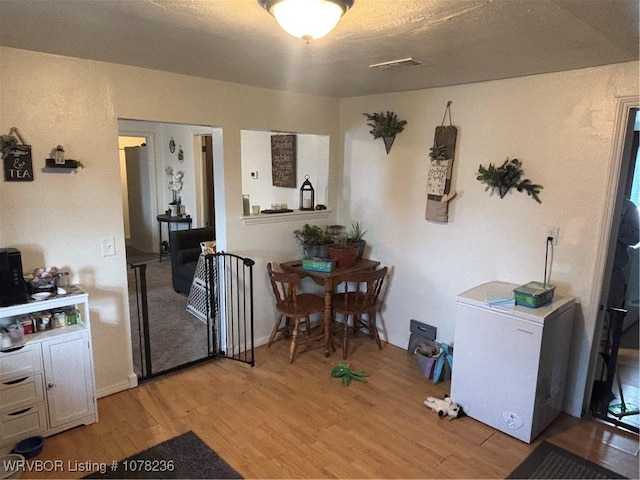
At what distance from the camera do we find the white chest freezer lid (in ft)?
8.16

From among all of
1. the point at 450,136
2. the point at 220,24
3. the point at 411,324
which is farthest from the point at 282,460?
the point at 450,136

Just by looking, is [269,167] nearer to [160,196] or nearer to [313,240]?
[313,240]

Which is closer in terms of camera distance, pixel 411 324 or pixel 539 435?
pixel 539 435

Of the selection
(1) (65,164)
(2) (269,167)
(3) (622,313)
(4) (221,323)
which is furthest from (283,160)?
(3) (622,313)

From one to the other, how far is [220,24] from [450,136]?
6.79ft

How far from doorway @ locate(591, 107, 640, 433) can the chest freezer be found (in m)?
0.34

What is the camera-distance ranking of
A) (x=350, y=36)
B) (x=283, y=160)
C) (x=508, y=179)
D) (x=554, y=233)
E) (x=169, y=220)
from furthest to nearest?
(x=169, y=220) < (x=283, y=160) < (x=508, y=179) < (x=554, y=233) < (x=350, y=36)

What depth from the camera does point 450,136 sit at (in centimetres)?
332

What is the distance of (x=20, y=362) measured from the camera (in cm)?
233

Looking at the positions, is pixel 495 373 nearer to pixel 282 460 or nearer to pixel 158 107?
pixel 282 460

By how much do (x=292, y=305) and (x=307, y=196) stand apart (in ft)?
4.17

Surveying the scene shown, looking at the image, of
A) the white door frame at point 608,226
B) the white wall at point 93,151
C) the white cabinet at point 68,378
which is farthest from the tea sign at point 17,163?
the white door frame at point 608,226

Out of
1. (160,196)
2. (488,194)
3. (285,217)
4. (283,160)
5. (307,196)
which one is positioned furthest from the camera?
(160,196)

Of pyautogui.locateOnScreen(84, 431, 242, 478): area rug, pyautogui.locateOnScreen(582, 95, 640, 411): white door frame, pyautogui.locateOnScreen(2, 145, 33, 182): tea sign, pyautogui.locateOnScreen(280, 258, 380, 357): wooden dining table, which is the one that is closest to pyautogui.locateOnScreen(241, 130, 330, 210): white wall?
pyautogui.locateOnScreen(280, 258, 380, 357): wooden dining table
